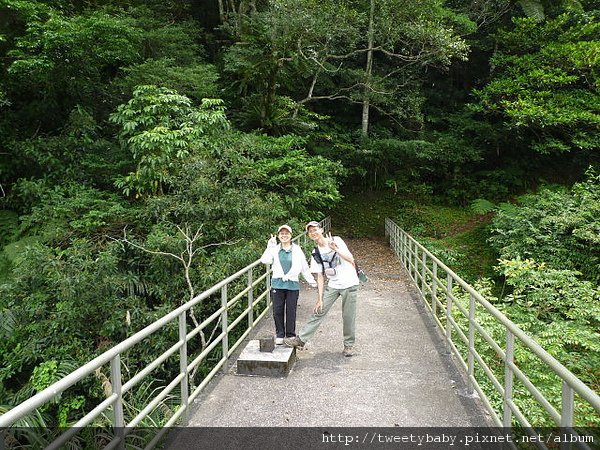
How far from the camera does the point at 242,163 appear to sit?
1042 cm

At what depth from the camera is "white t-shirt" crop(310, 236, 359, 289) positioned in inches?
224

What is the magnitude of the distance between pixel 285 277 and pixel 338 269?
2.19ft

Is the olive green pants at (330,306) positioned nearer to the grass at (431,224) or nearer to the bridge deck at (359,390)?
the bridge deck at (359,390)

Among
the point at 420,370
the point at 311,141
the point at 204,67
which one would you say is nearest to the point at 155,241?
the point at 420,370

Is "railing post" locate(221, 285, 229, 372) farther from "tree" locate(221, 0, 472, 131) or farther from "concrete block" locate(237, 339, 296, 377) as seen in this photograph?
"tree" locate(221, 0, 472, 131)

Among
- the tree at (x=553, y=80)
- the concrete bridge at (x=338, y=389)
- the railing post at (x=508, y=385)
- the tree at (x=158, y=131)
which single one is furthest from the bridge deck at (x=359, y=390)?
the tree at (x=553, y=80)

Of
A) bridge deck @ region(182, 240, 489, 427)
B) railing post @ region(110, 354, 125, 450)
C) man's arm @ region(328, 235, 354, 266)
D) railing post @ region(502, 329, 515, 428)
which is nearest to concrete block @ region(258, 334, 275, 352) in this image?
bridge deck @ region(182, 240, 489, 427)

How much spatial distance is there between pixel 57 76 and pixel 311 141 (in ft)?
37.3

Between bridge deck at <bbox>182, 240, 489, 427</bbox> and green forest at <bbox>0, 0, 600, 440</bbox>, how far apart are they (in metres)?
1.68

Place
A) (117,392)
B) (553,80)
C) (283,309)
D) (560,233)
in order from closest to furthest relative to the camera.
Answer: (117,392)
(283,309)
(560,233)
(553,80)

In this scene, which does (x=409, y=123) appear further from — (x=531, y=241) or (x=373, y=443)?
(x=373, y=443)

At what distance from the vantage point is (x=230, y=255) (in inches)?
332

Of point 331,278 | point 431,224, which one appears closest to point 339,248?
point 331,278

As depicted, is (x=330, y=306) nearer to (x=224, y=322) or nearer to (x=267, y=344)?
(x=267, y=344)
